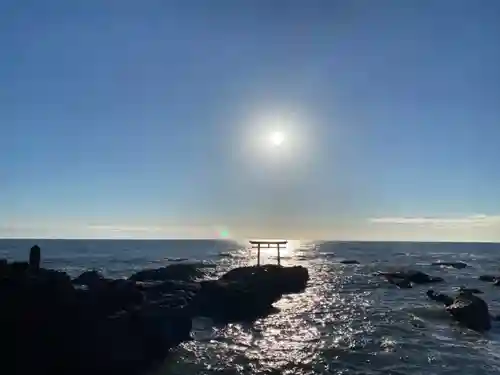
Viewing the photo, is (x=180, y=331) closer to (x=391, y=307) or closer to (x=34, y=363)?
(x=34, y=363)

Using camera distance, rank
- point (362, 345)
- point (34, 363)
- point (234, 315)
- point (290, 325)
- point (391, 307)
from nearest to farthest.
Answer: point (34, 363) → point (362, 345) → point (290, 325) → point (234, 315) → point (391, 307)

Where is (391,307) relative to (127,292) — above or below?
below

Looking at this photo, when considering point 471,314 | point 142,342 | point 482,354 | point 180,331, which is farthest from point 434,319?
point 142,342

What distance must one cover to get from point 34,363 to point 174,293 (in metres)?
17.9

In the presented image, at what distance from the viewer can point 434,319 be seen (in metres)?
35.7

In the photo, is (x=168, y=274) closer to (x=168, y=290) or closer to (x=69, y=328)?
(x=168, y=290)

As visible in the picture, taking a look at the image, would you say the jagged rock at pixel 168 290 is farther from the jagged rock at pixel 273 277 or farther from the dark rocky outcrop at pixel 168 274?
the dark rocky outcrop at pixel 168 274

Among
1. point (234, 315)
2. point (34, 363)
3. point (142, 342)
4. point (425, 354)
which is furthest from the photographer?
point (234, 315)

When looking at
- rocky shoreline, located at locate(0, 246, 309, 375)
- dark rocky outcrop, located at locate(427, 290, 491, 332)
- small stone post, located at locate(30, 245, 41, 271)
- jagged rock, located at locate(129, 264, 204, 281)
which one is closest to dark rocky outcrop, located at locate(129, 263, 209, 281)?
jagged rock, located at locate(129, 264, 204, 281)

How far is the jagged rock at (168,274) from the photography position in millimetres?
51844

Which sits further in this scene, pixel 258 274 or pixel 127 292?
pixel 258 274

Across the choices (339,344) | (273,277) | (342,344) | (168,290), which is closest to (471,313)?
(342,344)

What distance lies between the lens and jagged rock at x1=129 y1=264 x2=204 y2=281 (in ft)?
170

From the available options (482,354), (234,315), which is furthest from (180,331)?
(482,354)
